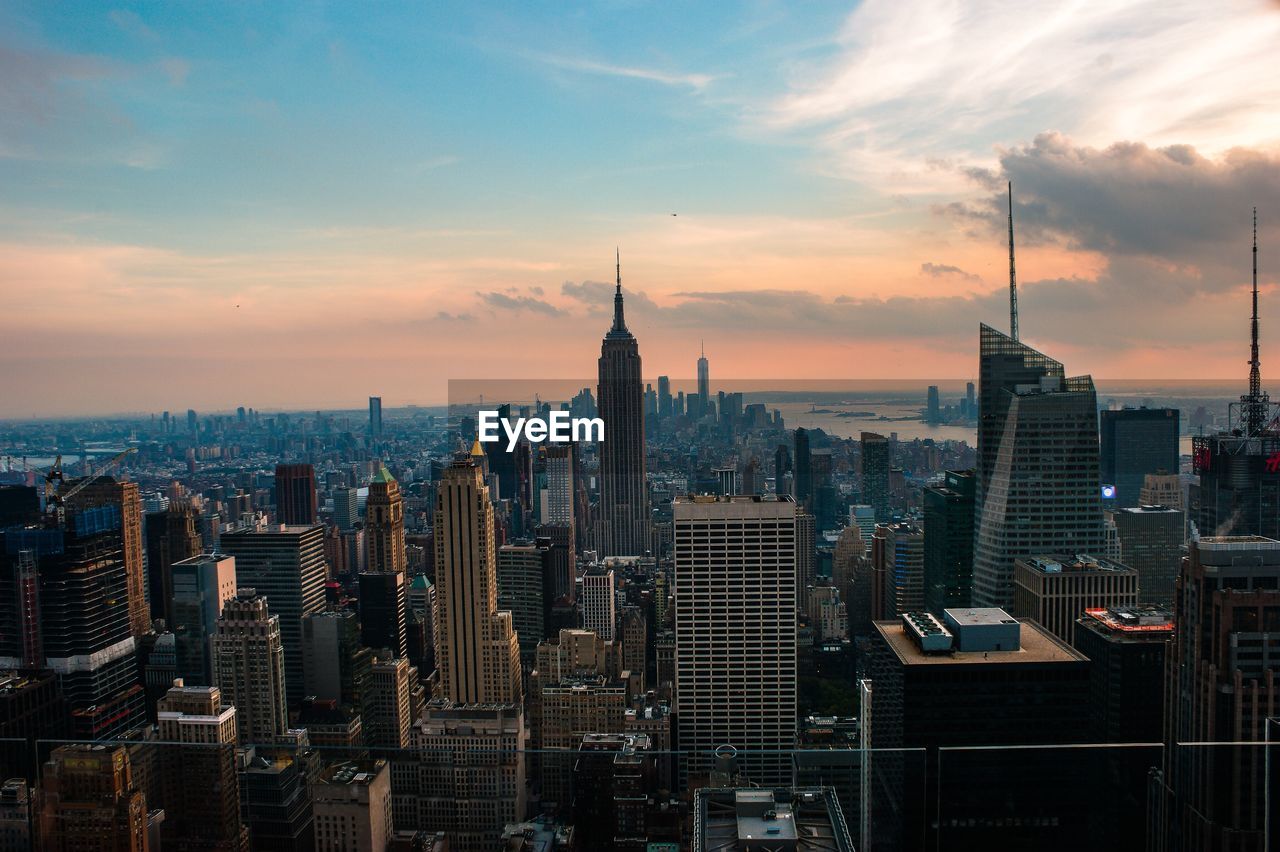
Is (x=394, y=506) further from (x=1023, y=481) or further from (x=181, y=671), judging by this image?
(x=1023, y=481)

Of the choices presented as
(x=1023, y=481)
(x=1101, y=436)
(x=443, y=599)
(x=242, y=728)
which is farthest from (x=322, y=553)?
(x=1101, y=436)

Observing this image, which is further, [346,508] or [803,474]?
[346,508]

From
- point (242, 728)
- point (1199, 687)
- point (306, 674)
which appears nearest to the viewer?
point (1199, 687)

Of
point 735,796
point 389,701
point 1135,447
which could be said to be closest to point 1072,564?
point 1135,447

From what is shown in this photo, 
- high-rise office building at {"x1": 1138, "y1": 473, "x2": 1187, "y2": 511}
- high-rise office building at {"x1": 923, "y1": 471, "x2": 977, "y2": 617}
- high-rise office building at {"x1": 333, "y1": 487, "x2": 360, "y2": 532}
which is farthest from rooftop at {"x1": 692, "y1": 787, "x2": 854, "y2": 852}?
high-rise office building at {"x1": 333, "y1": 487, "x2": 360, "y2": 532}

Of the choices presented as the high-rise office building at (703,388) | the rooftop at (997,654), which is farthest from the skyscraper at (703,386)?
the rooftop at (997,654)

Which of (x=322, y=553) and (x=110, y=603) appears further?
(x=322, y=553)

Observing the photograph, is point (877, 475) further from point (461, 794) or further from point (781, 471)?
point (461, 794)
